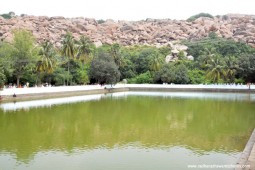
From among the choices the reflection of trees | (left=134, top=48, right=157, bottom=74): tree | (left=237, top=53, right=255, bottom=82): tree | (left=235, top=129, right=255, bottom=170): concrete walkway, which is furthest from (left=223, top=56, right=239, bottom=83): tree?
(left=235, top=129, right=255, bottom=170): concrete walkway

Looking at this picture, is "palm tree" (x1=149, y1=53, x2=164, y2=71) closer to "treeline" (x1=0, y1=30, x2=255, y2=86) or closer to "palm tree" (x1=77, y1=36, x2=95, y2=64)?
"treeline" (x1=0, y1=30, x2=255, y2=86)

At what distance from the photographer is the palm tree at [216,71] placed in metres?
55.3

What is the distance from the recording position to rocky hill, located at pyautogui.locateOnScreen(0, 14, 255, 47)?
96575mm

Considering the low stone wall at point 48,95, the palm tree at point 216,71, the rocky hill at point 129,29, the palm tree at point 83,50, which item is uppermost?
the rocky hill at point 129,29

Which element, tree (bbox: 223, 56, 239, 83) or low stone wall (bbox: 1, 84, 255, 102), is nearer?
low stone wall (bbox: 1, 84, 255, 102)

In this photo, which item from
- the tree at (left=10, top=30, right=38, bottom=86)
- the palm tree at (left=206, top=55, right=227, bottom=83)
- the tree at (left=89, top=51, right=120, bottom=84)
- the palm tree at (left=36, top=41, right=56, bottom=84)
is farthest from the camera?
the palm tree at (left=206, top=55, right=227, bottom=83)

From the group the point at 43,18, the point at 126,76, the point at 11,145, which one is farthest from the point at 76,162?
the point at 43,18

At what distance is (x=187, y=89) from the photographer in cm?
5450

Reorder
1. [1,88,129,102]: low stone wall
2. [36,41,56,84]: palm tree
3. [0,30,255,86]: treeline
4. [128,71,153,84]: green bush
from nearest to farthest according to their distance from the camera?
[1,88,129,102]: low stone wall < [36,41,56,84]: palm tree < [0,30,255,86]: treeline < [128,71,153,84]: green bush

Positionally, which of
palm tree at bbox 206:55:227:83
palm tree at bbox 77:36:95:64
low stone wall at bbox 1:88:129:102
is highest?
palm tree at bbox 77:36:95:64

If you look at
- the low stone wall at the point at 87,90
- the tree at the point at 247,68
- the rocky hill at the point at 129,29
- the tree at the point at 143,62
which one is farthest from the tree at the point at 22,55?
the rocky hill at the point at 129,29

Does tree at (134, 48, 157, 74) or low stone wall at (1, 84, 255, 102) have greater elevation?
tree at (134, 48, 157, 74)

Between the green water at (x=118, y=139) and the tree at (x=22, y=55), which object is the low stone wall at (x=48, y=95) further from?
the green water at (x=118, y=139)

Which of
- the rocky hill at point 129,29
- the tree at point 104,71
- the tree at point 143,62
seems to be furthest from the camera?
the rocky hill at point 129,29
